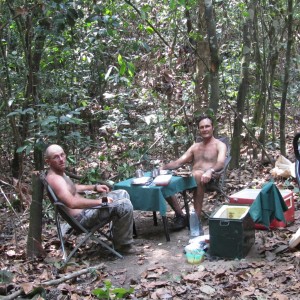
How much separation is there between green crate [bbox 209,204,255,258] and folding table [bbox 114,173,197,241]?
68 centimetres

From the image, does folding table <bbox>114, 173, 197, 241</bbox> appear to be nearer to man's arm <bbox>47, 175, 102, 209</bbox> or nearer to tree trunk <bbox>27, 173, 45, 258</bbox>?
man's arm <bbox>47, 175, 102, 209</bbox>

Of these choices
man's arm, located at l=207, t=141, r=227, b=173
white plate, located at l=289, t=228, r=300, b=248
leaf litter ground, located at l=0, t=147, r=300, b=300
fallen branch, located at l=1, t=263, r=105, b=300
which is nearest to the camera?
fallen branch, located at l=1, t=263, r=105, b=300

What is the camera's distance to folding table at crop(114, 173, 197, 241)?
484 cm

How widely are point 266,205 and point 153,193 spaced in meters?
1.20

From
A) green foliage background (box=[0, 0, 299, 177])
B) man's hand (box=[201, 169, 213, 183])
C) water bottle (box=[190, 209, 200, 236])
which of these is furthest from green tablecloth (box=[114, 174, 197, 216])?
green foliage background (box=[0, 0, 299, 177])

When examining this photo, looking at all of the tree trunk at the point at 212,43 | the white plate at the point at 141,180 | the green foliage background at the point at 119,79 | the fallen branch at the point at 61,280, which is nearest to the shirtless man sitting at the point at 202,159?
the white plate at the point at 141,180

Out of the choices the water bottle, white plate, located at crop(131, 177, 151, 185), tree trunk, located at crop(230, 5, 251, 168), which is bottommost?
the water bottle

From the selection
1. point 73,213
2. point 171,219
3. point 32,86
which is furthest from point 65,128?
point 73,213

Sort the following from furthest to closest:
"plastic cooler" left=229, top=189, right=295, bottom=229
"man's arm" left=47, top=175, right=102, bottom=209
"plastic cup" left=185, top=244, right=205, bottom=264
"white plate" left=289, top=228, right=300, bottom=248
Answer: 1. "plastic cooler" left=229, top=189, right=295, bottom=229
2. "man's arm" left=47, top=175, right=102, bottom=209
3. "plastic cup" left=185, top=244, right=205, bottom=264
4. "white plate" left=289, top=228, right=300, bottom=248

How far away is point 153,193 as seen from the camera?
4.86 metres

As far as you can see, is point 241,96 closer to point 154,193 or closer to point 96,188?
point 154,193

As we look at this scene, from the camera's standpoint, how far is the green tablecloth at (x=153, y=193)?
483 centimetres

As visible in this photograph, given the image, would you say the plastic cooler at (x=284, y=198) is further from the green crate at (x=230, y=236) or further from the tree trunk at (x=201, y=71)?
the tree trunk at (x=201, y=71)

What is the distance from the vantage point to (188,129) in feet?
25.0
